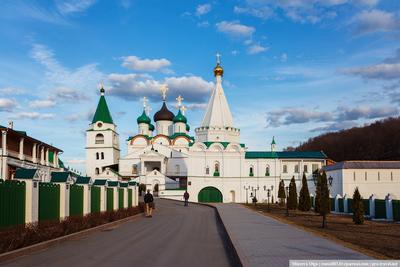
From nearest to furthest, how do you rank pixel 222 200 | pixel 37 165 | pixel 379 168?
1. pixel 37 165
2. pixel 379 168
3. pixel 222 200

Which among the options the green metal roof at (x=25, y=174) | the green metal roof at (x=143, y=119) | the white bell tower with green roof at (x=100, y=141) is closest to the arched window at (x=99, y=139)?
the white bell tower with green roof at (x=100, y=141)

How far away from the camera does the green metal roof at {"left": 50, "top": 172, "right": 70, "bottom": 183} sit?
15.6 m

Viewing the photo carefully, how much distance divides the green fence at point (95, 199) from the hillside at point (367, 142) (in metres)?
73.4

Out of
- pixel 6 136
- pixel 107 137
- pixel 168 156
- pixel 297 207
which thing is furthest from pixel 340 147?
pixel 6 136

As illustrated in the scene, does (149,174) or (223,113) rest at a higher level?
(223,113)

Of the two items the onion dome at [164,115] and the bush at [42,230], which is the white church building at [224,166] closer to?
the onion dome at [164,115]

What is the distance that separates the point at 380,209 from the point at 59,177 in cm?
1582

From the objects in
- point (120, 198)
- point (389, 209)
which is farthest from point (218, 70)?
Answer: point (389, 209)

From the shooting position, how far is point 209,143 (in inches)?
2154

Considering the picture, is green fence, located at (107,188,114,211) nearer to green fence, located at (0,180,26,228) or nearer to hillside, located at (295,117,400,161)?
green fence, located at (0,180,26,228)

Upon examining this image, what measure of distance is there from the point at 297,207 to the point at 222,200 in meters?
21.3

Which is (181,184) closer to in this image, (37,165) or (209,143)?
(209,143)

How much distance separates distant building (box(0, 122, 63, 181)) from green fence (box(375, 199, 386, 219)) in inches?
708

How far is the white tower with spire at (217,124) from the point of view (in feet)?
182
